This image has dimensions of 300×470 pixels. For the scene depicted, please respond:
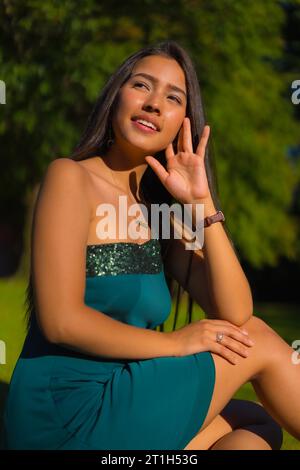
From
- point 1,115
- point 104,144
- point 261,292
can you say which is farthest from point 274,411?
point 261,292

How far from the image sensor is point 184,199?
2.88 m

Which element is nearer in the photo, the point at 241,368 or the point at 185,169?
the point at 241,368

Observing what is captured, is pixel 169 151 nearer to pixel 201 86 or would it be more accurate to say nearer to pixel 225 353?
pixel 225 353

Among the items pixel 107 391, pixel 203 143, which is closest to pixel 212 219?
pixel 203 143

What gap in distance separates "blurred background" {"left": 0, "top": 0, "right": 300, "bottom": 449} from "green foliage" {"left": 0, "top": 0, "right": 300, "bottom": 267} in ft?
0.06

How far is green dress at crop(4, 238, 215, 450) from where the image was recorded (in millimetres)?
2443

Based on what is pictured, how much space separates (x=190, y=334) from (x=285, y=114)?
12513 millimetres

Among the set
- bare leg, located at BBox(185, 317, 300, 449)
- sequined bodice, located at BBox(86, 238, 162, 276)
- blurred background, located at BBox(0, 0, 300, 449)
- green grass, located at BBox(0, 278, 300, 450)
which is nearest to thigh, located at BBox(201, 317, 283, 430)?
bare leg, located at BBox(185, 317, 300, 449)

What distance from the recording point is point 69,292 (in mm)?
2465

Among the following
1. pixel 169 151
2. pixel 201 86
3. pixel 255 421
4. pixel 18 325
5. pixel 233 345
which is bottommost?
pixel 18 325

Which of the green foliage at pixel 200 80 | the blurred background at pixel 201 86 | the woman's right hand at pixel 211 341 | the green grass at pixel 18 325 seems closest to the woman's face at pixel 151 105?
the woman's right hand at pixel 211 341

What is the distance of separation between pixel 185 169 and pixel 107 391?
0.88 metres

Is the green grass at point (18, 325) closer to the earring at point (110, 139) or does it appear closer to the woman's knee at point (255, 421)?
the woman's knee at point (255, 421)

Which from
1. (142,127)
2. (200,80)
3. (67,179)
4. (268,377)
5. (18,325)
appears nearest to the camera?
(67,179)
